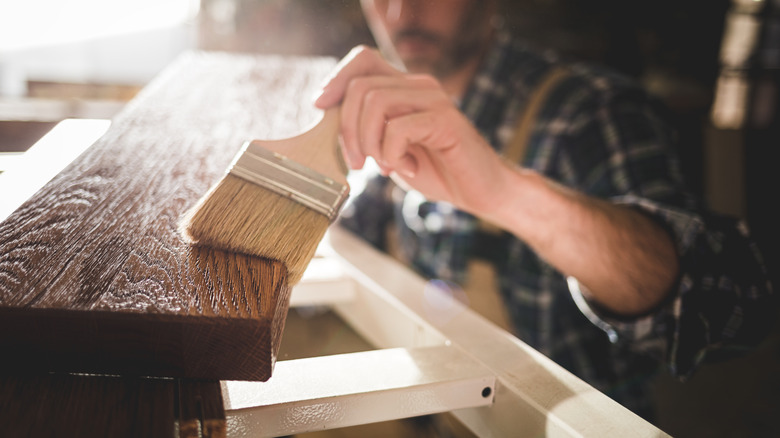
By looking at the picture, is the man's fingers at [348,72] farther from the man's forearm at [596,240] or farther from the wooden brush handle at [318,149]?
the man's forearm at [596,240]

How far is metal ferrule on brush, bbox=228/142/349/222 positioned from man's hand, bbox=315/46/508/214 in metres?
0.08

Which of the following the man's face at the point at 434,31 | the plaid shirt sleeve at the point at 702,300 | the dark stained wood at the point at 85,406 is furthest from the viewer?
the man's face at the point at 434,31

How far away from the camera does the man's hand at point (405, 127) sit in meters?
0.57

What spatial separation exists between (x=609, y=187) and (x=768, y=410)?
1.87 m

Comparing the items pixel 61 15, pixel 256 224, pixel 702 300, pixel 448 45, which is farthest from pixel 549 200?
pixel 61 15

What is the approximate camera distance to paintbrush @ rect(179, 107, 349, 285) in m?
0.42

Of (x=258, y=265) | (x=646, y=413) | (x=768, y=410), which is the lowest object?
(x=768, y=410)

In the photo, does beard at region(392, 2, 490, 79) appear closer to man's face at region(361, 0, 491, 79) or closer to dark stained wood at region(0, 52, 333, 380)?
man's face at region(361, 0, 491, 79)

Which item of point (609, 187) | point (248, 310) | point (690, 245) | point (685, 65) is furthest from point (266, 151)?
point (685, 65)

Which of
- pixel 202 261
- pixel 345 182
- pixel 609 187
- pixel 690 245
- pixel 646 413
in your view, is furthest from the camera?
pixel 646 413

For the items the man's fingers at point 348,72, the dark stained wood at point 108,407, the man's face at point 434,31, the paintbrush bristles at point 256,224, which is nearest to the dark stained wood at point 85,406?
the dark stained wood at point 108,407

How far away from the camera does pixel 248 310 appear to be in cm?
34

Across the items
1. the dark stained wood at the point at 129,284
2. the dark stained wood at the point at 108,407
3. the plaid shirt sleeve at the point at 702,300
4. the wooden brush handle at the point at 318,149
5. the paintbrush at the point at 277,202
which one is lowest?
the plaid shirt sleeve at the point at 702,300

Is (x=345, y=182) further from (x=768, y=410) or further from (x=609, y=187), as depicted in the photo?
(x=768, y=410)
